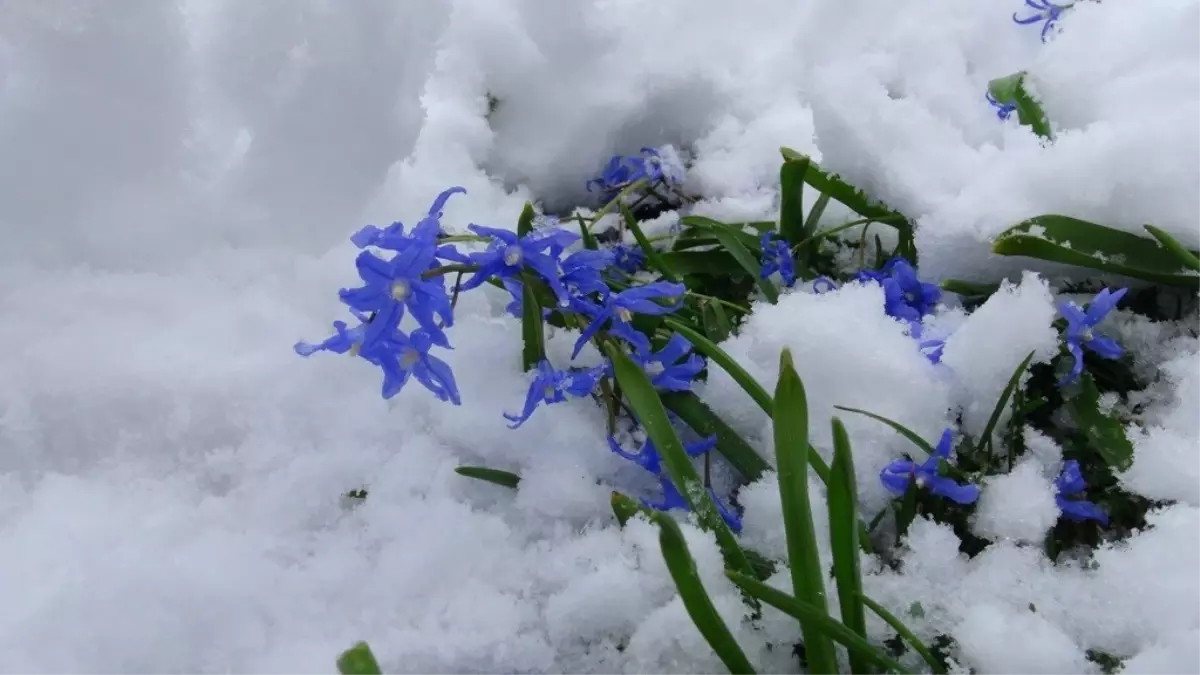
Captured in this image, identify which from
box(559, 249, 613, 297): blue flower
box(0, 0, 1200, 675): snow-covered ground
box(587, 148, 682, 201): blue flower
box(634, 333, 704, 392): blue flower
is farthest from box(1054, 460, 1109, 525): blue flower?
box(587, 148, 682, 201): blue flower

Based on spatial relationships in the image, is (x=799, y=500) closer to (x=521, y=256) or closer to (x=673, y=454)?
(x=673, y=454)

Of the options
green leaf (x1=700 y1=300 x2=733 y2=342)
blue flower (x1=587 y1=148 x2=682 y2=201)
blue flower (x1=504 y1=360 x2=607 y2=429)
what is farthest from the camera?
blue flower (x1=587 y1=148 x2=682 y2=201)

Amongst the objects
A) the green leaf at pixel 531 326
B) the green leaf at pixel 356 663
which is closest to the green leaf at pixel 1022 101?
the green leaf at pixel 531 326

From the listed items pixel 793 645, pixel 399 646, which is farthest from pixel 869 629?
pixel 399 646

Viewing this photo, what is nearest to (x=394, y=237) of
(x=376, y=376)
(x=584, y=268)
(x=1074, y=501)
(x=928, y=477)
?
(x=584, y=268)

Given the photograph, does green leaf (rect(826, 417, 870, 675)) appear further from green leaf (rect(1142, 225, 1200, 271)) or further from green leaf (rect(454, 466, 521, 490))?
green leaf (rect(1142, 225, 1200, 271))

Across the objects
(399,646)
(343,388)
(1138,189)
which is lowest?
(399,646)

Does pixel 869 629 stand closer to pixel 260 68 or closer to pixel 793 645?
pixel 793 645
